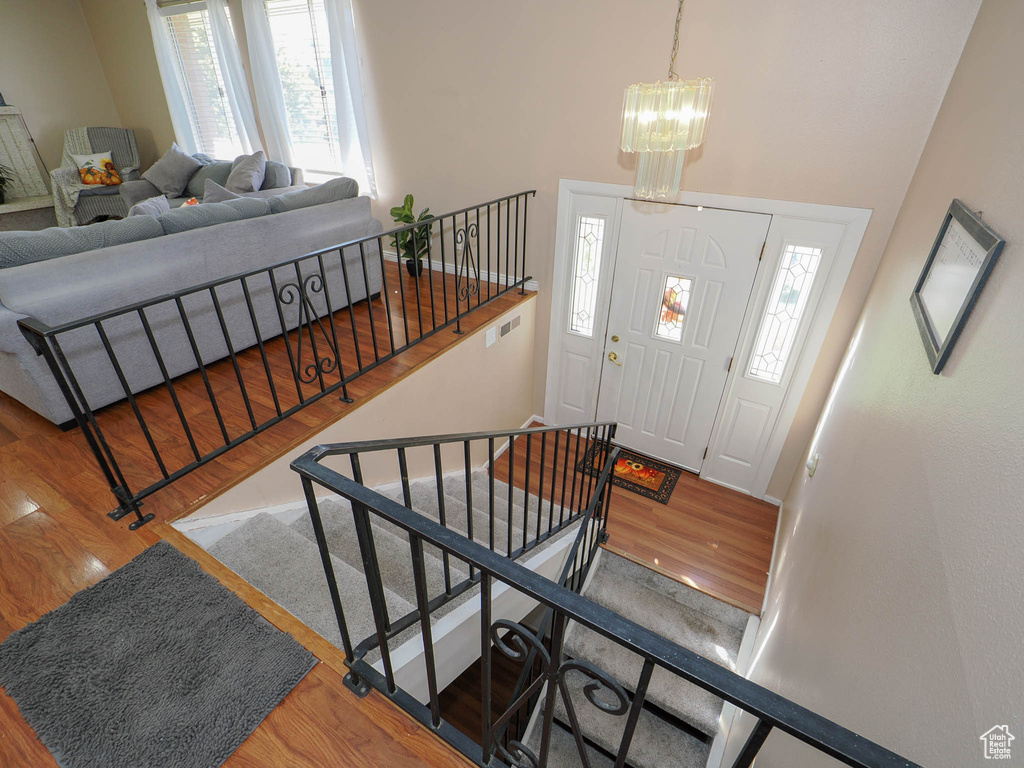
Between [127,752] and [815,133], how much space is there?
4103 millimetres

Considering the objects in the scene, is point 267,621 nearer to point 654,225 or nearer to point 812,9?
point 654,225

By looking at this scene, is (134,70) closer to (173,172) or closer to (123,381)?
(173,172)

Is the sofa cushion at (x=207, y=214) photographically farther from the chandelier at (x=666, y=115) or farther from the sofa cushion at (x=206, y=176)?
the sofa cushion at (x=206, y=176)

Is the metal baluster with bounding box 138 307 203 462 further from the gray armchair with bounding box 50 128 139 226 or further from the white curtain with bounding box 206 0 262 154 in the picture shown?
the gray armchair with bounding box 50 128 139 226

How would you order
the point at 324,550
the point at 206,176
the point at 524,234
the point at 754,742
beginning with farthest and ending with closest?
the point at 206,176
the point at 524,234
the point at 324,550
the point at 754,742

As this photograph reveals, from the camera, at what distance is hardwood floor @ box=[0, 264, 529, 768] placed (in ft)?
4.23

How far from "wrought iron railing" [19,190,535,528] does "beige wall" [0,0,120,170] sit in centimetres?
580

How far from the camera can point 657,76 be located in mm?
3121

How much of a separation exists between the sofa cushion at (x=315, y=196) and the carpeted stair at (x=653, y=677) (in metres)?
3.39

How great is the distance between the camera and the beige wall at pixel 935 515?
79 cm

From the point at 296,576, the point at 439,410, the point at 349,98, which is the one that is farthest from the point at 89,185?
the point at 296,576

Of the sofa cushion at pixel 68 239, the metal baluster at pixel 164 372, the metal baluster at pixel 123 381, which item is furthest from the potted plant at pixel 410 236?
the metal baluster at pixel 123 381

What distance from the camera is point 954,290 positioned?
4.38ft

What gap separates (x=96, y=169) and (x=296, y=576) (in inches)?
267
